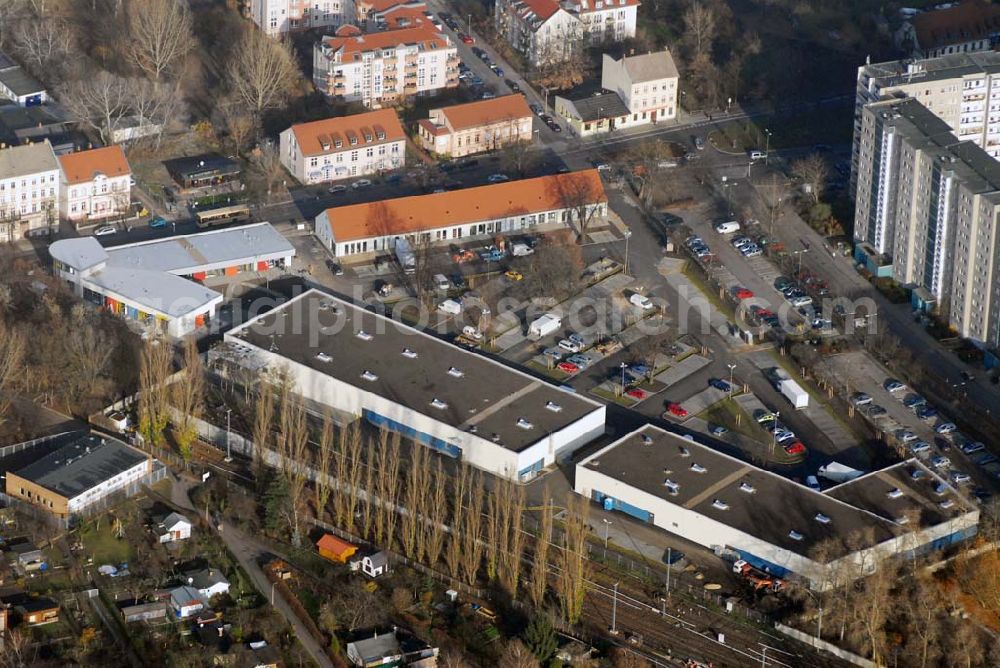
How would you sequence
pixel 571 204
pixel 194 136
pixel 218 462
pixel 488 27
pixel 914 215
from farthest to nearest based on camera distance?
pixel 488 27
pixel 194 136
pixel 571 204
pixel 914 215
pixel 218 462

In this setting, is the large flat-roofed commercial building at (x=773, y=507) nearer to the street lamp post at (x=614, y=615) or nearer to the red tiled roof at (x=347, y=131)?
the street lamp post at (x=614, y=615)

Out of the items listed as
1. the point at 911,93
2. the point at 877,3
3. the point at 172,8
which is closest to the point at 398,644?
the point at 911,93

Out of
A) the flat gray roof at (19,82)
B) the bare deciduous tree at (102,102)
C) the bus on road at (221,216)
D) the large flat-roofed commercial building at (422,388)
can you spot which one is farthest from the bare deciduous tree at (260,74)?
the large flat-roofed commercial building at (422,388)

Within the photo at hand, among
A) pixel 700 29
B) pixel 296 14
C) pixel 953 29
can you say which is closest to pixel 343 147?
pixel 296 14

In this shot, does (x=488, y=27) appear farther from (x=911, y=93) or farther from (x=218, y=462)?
(x=218, y=462)

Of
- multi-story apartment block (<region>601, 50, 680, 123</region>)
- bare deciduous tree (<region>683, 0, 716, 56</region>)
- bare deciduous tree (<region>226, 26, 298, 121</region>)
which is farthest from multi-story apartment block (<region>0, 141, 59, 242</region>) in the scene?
bare deciduous tree (<region>683, 0, 716, 56</region>)

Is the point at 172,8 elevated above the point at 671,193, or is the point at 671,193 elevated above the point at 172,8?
the point at 172,8
